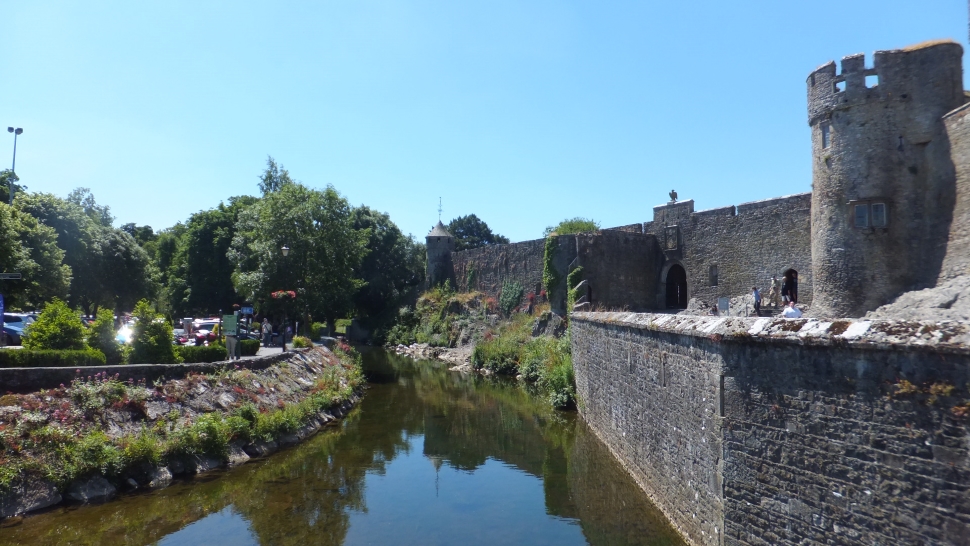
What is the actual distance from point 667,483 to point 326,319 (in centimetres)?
3757

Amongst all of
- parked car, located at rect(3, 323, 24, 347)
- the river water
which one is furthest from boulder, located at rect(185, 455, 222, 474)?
parked car, located at rect(3, 323, 24, 347)

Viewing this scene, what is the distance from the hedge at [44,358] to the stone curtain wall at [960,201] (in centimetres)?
1951

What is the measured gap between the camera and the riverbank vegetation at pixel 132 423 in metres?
9.98

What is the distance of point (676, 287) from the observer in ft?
97.8

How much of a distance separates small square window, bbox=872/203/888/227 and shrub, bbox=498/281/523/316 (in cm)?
2178

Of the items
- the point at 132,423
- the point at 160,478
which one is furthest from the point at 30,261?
the point at 160,478

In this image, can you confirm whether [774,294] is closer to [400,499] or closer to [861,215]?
[861,215]

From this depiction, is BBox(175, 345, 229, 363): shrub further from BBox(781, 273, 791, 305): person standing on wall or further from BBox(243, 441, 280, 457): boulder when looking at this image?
BBox(781, 273, 791, 305): person standing on wall

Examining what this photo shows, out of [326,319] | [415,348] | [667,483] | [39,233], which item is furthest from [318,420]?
[326,319]

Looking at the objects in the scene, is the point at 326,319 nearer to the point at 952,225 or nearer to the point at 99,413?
the point at 99,413

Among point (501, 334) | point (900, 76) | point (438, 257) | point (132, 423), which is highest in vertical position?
point (900, 76)

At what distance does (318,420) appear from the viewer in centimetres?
1728

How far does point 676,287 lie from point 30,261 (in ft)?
89.8

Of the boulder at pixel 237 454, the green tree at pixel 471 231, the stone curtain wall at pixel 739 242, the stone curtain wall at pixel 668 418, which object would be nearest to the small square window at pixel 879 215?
the stone curtain wall at pixel 739 242
